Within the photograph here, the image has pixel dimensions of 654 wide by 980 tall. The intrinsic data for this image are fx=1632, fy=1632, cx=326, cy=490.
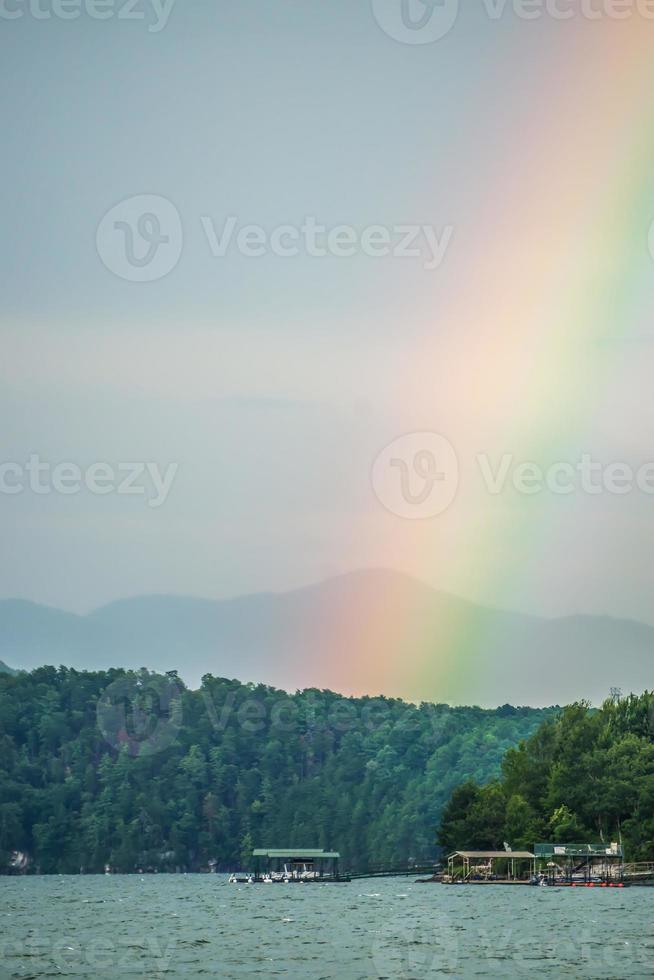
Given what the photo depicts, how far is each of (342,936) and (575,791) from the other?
3282 inches

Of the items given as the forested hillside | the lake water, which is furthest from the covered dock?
the lake water

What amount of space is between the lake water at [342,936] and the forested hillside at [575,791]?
16.6 metres

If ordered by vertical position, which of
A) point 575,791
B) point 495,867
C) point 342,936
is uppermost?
point 575,791

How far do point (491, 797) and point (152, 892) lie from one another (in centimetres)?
4134

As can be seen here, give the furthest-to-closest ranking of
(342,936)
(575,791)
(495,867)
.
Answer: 1. (495,867)
2. (575,791)
3. (342,936)

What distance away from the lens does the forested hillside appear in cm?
17450

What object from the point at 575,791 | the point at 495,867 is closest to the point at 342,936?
the point at 575,791

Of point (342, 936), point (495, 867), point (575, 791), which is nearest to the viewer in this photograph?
point (342, 936)

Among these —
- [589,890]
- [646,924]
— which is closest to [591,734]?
[589,890]

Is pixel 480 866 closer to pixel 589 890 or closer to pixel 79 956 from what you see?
pixel 589 890

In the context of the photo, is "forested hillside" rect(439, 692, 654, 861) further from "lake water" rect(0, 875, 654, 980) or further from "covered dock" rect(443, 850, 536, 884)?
"lake water" rect(0, 875, 654, 980)

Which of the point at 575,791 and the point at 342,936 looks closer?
the point at 342,936

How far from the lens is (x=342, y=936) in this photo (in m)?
99.3

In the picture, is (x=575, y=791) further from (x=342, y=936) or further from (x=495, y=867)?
(x=342, y=936)
